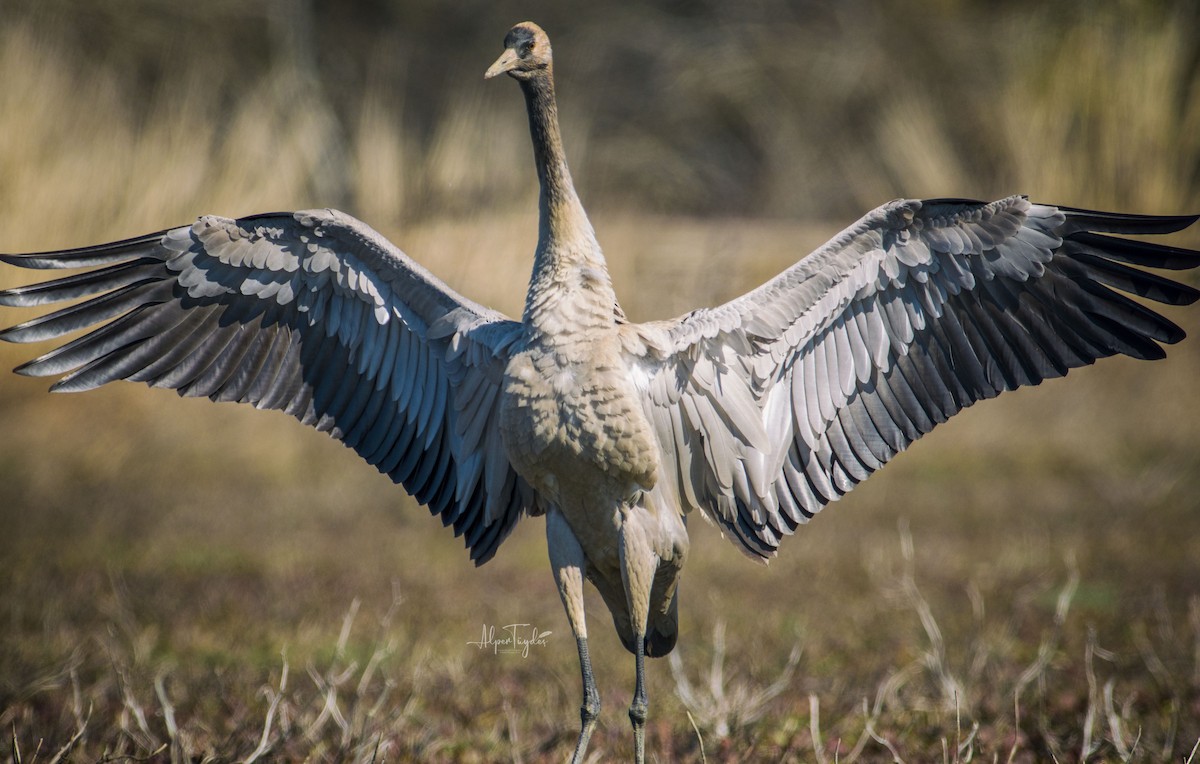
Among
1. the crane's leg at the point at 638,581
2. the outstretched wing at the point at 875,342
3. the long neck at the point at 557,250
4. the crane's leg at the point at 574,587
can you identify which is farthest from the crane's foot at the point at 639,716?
the long neck at the point at 557,250

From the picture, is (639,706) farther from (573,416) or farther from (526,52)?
(526,52)

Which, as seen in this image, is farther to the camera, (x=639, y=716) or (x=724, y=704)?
(x=724, y=704)

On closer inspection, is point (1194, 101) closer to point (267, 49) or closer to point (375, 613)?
point (375, 613)

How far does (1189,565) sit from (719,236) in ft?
22.6

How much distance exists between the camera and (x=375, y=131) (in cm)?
1326

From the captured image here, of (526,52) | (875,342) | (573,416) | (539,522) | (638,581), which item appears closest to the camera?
(573,416)

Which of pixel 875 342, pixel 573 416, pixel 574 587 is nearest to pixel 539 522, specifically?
pixel 574 587

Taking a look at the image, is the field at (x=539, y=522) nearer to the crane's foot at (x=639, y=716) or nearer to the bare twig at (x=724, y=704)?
the bare twig at (x=724, y=704)

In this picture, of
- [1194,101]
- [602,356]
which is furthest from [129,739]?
[1194,101]

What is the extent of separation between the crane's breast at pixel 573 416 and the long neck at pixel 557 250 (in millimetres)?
175

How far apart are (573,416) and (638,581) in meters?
0.76

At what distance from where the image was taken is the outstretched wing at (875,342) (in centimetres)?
490

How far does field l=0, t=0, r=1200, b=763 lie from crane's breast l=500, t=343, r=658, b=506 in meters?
0.86

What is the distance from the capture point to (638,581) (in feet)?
16.2
